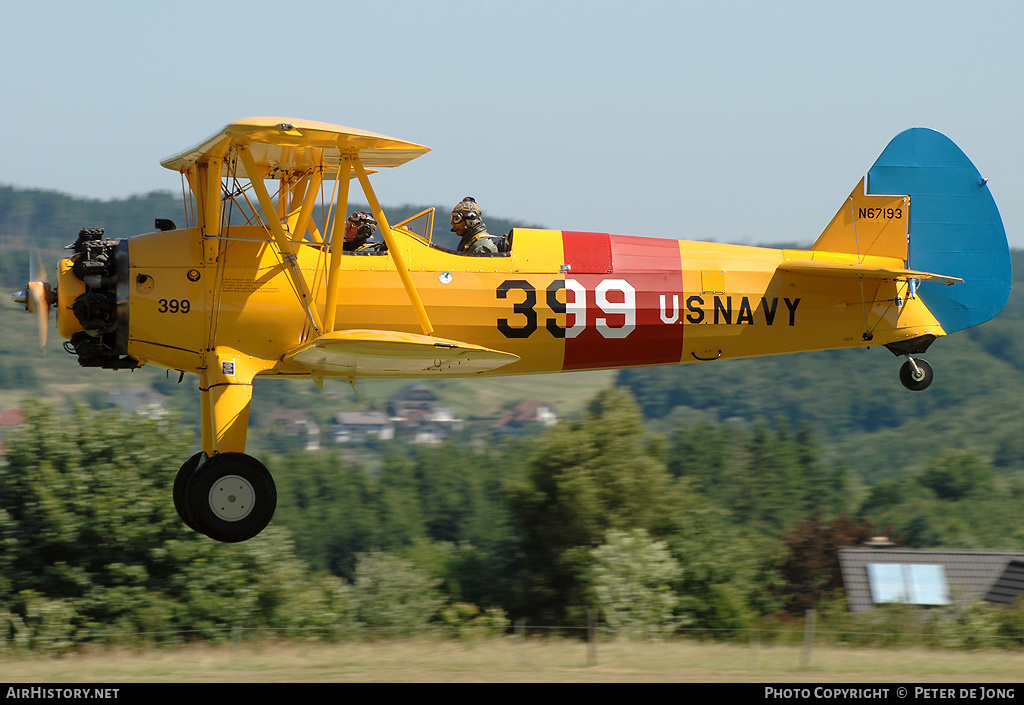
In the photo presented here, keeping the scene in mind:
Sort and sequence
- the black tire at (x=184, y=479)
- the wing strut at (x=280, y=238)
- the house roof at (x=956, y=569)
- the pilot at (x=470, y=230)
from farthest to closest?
1. the house roof at (x=956, y=569)
2. the pilot at (x=470, y=230)
3. the black tire at (x=184, y=479)
4. the wing strut at (x=280, y=238)

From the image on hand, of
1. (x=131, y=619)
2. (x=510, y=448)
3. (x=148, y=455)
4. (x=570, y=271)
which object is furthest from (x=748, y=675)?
(x=510, y=448)

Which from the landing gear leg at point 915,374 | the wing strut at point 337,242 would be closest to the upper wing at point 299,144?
the wing strut at point 337,242

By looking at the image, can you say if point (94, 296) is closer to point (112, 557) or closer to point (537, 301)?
point (537, 301)

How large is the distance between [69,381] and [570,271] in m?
65.7

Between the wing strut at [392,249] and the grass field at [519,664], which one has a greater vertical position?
the wing strut at [392,249]

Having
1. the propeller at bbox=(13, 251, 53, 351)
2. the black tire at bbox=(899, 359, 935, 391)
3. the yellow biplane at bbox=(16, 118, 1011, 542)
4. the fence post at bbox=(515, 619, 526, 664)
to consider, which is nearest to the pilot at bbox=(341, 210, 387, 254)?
the yellow biplane at bbox=(16, 118, 1011, 542)

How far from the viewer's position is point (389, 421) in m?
73.0

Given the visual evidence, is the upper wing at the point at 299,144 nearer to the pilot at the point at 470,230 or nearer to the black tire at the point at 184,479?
the pilot at the point at 470,230

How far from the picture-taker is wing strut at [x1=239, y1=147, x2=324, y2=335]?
9.05 m

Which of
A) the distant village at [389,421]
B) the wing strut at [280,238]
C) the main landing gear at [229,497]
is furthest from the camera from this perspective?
the distant village at [389,421]

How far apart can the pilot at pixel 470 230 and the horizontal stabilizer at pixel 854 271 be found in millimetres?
2986

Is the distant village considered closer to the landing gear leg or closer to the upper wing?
the landing gear leg

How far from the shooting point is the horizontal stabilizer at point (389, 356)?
8.75 metres

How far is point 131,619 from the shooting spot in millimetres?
26531
